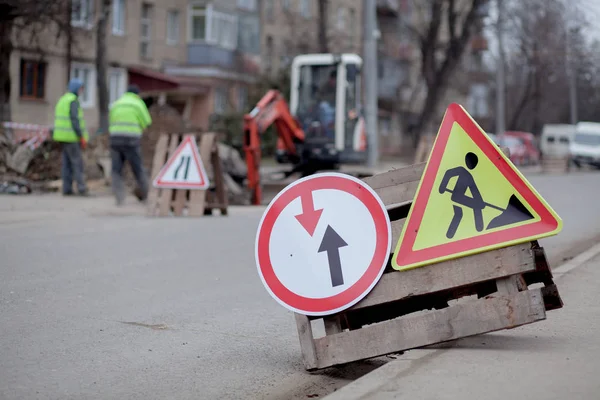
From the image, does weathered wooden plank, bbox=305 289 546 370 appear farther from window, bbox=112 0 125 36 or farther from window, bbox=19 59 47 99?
window, bbox=112 0 125 36

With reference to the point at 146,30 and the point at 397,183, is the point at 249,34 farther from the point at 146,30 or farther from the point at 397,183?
the point at 397,183

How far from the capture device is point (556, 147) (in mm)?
60250

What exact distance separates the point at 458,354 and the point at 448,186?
3.04 feet

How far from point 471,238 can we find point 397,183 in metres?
0.54

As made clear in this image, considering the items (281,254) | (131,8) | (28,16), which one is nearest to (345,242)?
(281,254)

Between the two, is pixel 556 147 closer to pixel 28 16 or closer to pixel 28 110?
pixel 28 110

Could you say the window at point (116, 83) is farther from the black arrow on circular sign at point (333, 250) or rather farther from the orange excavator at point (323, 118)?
the black arrow on circular sign at point (333, 250)

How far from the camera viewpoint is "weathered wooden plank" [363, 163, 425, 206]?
588cm

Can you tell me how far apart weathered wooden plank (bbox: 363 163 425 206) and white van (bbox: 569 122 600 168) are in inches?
1872

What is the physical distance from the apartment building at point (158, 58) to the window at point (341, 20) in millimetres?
11204

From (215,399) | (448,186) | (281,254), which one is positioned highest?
(448,186)

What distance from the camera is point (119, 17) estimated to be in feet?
137

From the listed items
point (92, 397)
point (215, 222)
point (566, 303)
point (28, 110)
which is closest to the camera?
point (92, 397)

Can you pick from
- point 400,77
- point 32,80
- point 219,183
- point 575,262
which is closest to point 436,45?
point 32,80
